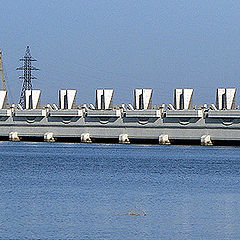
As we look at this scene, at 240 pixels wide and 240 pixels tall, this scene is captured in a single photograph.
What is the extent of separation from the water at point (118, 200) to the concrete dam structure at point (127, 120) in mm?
31997

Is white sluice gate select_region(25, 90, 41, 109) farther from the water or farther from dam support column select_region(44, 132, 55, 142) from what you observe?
the water

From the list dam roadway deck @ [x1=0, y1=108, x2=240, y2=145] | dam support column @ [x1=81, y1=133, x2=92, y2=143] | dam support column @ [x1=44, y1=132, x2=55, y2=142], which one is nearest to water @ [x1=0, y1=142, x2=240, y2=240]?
dam roadway deck @ [x1=0, y1=108, x2=240, y2=145]

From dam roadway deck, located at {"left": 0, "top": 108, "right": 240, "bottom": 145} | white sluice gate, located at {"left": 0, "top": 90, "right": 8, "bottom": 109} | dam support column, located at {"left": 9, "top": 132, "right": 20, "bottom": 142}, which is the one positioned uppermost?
white sluice gate, located at {"left": 0, "top": 90, "right": 8, "bottom": 109}

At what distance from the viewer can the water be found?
29.0 meters

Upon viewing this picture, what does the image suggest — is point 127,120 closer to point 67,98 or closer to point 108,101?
point 108,101

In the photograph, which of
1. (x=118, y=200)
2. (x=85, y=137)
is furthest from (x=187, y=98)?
(x=118, y=200)

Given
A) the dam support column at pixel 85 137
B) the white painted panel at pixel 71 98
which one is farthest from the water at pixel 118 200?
the white painted panel at pixel 71 98

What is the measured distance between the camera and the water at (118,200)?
2902 centimetres

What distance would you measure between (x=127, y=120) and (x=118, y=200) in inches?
2509

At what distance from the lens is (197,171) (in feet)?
190

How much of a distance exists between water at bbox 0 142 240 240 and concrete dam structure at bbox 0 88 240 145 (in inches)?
1260

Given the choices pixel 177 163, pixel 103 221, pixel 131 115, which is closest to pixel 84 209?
pixel 103 221

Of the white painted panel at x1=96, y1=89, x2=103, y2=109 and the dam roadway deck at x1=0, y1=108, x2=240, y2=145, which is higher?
the white painted panel at x1=96, y1=89, x2=103, y2=109

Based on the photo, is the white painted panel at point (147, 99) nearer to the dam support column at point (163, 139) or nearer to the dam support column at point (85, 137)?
the dam support column at point (163, 139)
